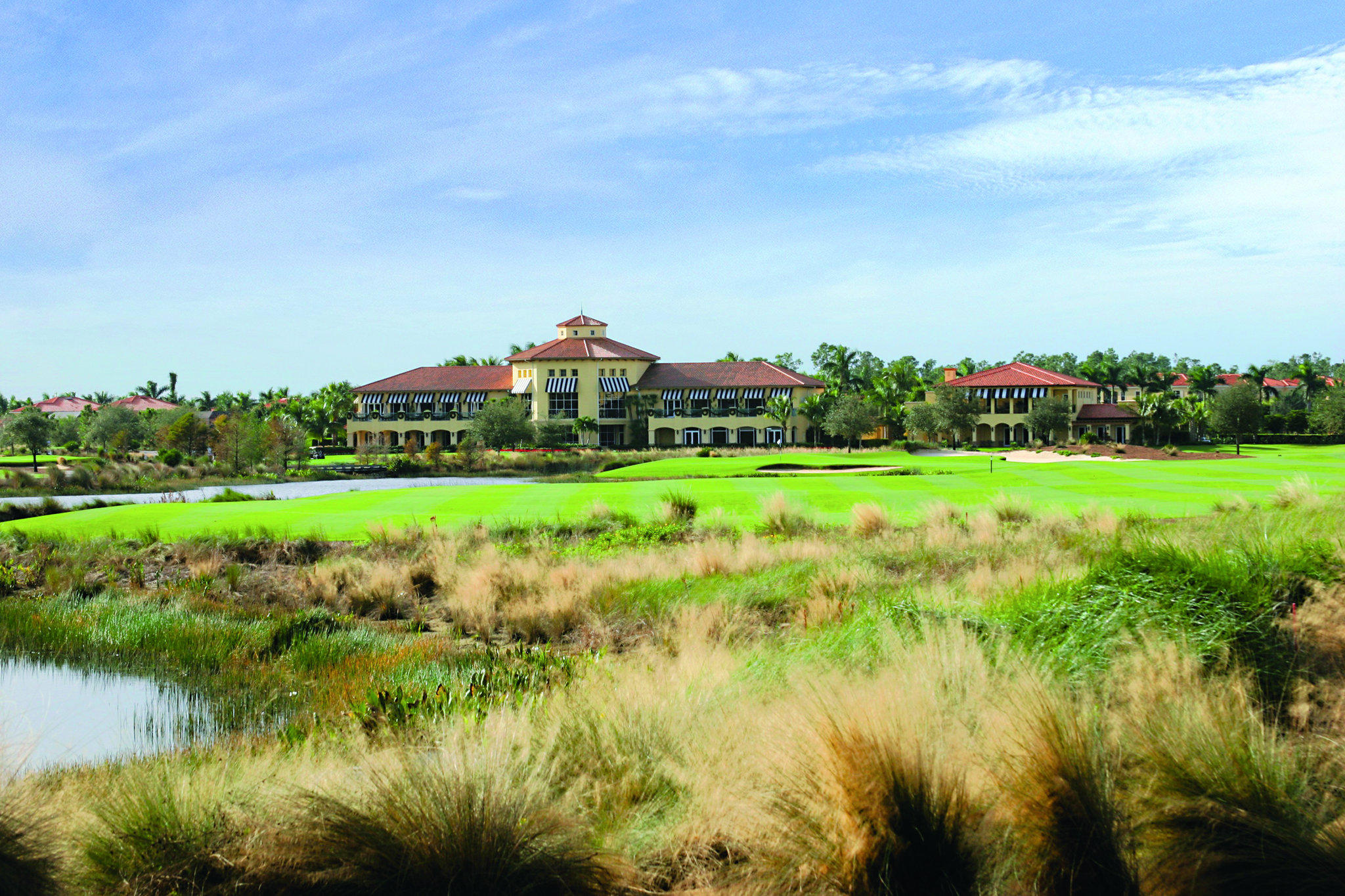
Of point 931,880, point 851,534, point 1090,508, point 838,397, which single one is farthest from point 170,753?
point 838,397

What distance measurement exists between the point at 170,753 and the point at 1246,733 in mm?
6465

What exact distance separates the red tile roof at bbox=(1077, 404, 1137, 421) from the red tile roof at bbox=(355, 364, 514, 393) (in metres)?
43.2

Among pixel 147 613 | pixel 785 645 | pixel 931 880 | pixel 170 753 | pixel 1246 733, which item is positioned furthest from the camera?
pixel 147 613

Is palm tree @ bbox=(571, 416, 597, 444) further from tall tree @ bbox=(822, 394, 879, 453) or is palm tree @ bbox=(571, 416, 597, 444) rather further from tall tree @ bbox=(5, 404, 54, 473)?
tall tree @ bbox=(5, 404, 54, 473)

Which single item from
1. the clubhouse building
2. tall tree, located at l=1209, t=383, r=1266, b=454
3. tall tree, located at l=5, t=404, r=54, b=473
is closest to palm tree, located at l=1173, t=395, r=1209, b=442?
tall tree, located at l=1209, t=383, r=1266, b=454

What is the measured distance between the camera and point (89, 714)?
7.96 metres

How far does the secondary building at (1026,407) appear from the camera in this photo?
2672 inches

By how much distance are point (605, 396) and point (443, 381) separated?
14.7 metres

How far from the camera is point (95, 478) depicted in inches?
1539

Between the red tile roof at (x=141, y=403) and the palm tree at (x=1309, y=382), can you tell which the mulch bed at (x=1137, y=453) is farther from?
the red tile roof at (x=141, y=403)

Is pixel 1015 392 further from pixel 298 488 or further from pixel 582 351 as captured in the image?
pixel 298 488

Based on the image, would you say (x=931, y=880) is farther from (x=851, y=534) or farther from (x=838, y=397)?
(x=838, y=397)

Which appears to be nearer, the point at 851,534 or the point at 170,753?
the point at 170,753

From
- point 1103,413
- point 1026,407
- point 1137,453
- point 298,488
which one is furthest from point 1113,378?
point 298,488
